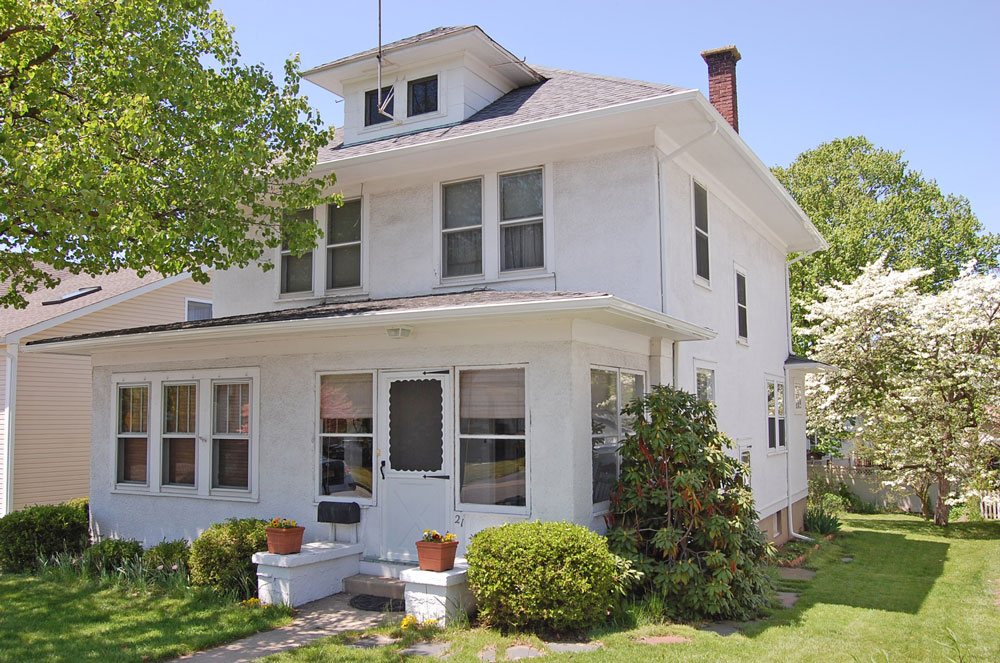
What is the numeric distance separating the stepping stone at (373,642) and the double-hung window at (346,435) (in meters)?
2.52

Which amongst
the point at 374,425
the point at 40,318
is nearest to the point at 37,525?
the point at 374,425

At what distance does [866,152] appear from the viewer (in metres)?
33.7

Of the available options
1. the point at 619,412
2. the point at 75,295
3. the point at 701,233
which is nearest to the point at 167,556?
the point at 619,412

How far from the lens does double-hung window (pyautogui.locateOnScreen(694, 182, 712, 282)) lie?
11.4 meters

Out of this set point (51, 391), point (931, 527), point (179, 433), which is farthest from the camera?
point (931, 527)

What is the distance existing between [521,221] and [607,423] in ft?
9.76

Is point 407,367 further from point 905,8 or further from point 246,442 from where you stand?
point 905,8

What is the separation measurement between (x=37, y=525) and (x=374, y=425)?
5.55 meters

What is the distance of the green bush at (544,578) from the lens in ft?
24.3

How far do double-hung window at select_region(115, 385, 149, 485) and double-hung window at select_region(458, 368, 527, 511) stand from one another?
5.47 metres

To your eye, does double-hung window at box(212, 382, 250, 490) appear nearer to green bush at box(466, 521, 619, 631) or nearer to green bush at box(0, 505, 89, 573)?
green bush at box(0, 505, 89, 573)

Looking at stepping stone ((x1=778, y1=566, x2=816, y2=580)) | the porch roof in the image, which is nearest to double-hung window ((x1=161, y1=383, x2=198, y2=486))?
the porch roof

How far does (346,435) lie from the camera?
10242mm

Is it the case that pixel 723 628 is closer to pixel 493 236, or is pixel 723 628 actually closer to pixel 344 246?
pixel 493 236
